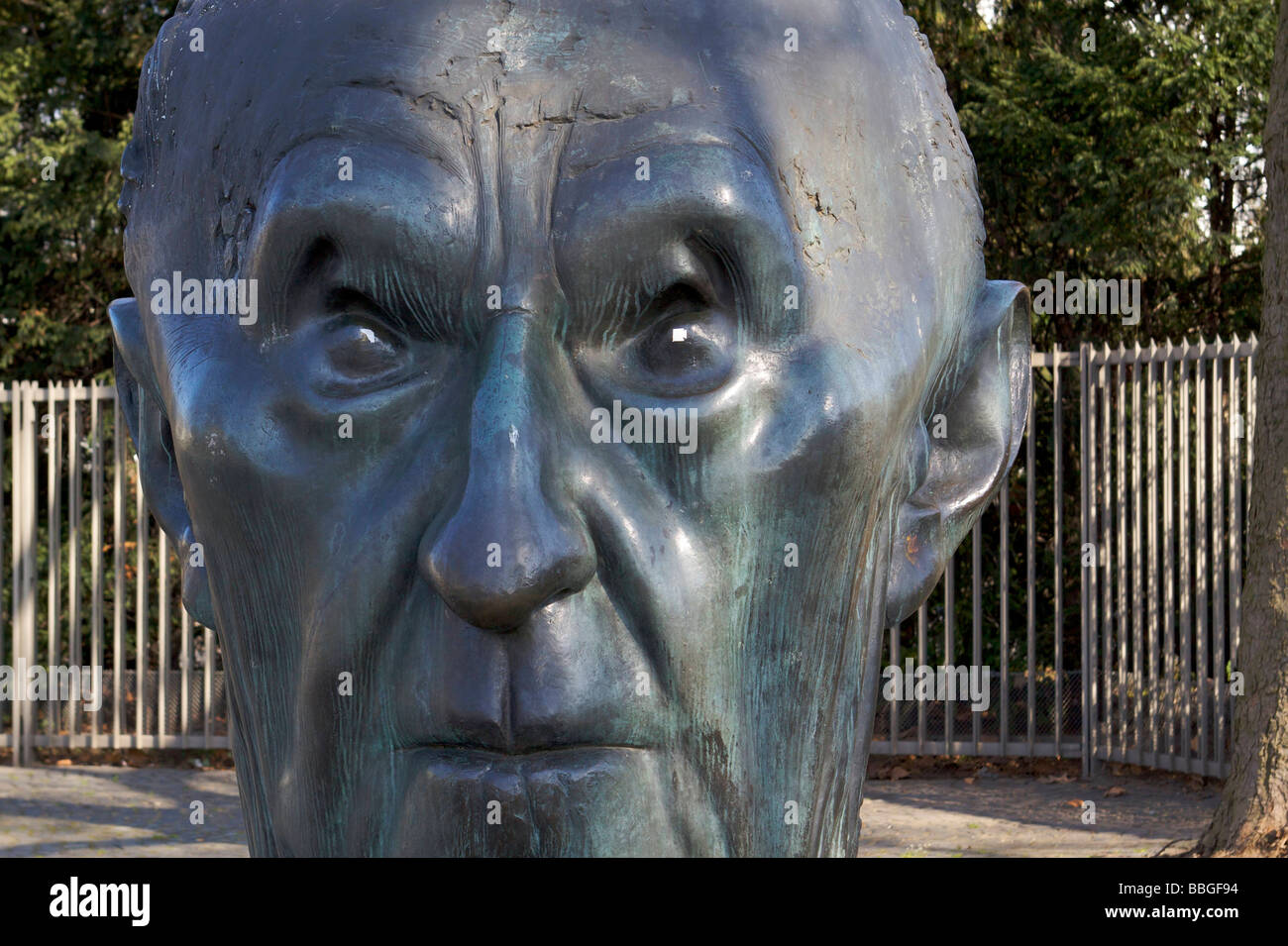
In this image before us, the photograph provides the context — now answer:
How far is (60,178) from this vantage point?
33.9ft

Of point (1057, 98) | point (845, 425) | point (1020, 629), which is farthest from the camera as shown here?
point (1057, 98)

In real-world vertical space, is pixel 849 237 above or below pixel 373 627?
above

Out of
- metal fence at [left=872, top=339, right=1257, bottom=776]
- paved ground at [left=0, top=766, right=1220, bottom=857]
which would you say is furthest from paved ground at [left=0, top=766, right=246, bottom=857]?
metal fence at [left=872, top=339, right=1257, bottom=776]

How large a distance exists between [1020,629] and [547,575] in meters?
8.99

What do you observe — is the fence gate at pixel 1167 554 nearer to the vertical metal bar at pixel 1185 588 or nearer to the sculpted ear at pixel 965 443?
the vertical metal bar at pixel 1185 588

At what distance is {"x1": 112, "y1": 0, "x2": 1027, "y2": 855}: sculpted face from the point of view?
1061 mm

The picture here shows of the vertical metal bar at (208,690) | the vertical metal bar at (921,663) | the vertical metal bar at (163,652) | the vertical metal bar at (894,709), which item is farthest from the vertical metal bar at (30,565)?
the vertical metal bar at (921,663)

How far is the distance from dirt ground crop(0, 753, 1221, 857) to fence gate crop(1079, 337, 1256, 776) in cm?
31

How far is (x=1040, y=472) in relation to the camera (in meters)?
10.0

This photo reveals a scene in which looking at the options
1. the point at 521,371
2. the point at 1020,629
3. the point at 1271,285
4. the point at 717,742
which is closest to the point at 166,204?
the point at 521,371

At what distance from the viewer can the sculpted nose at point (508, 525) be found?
1.01 meters

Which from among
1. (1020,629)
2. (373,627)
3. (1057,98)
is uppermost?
(1057,98)

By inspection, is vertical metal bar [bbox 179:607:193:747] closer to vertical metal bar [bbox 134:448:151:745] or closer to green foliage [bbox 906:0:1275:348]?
vertical metal bar [bbox 134:448:151:745]
